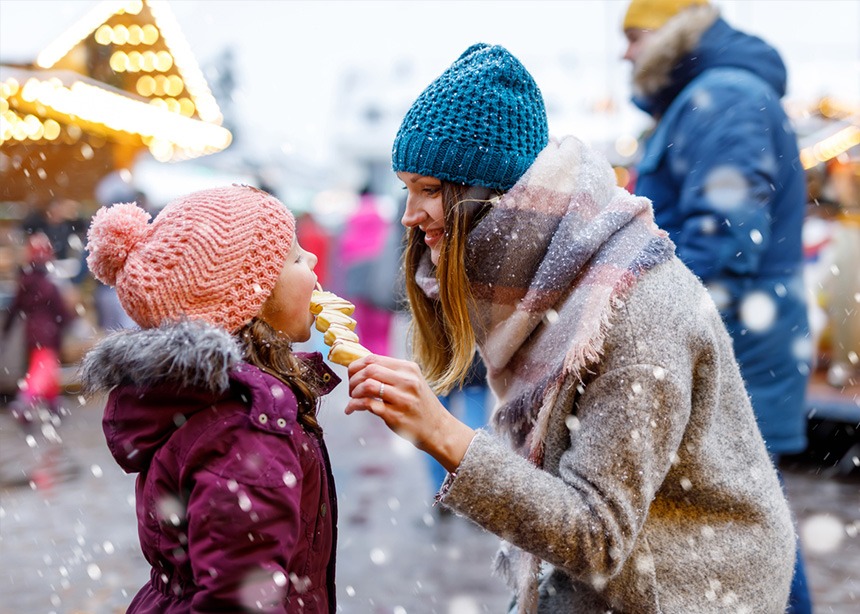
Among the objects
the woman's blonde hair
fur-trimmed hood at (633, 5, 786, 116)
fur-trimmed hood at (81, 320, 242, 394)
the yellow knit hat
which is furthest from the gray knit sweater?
the yellow knit hat

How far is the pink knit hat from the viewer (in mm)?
1544

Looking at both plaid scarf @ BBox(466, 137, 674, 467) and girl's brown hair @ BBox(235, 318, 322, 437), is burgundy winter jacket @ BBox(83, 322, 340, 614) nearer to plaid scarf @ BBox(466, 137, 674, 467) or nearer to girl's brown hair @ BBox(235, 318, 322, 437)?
girl's brown hair @ BBox(235, 318, 322, 437)

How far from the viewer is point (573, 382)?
1.50 meters

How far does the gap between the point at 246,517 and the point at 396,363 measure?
0.39m

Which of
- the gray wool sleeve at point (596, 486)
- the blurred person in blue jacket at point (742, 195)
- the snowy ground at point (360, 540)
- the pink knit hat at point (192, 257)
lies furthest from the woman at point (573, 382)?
the snowy ground at point (360, 540)

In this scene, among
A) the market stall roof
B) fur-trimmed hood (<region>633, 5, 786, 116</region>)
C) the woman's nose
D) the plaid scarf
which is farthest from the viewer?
the market stall roof

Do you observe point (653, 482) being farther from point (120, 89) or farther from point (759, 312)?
point (120, 89)

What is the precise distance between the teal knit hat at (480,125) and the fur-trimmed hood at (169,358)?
606 mm

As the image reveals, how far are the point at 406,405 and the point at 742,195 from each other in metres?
1.63

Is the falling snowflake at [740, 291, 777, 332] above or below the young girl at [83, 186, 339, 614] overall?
below

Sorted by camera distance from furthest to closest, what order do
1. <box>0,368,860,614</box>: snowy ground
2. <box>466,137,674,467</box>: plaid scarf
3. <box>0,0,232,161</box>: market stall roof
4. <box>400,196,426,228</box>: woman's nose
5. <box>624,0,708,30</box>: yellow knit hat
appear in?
<box>0,0,232,161</box>: market stall roof < <box>0,368,860,614</box>: snowy ground < <box>624,0,708,30</box>: yellow knit hat < <box>400,196,426,228</box>: woman's nose < <box>466,137,674,467</box>: plaid scarf

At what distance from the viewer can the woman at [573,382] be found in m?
1.41

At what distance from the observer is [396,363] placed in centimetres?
142

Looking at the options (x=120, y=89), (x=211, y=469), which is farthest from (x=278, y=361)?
(x=120, y=89)
